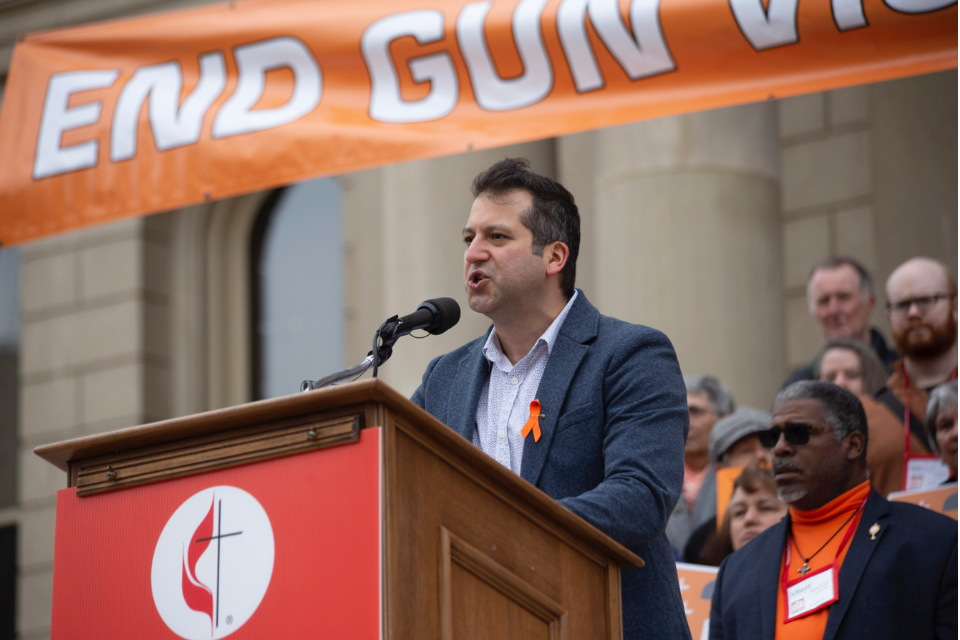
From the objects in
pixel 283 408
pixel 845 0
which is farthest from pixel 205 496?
pixel 845 0

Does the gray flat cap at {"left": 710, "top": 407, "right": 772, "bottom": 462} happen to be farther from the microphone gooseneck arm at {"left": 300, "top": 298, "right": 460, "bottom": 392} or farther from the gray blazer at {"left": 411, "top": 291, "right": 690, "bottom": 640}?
the microphone gooseneck arm at {"left": 300, "top": 298, "right": 460, "bottom": 392}

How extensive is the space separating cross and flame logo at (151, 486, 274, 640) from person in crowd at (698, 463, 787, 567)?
3165 mm

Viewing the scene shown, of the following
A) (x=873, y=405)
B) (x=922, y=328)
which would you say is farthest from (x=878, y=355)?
(x=873, y=405)

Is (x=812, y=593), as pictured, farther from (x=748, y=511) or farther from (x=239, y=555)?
(x=239, y=555)

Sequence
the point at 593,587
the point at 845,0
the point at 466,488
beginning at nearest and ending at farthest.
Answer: the point at 466,488 → the point at 593,587 → the point at 845,0

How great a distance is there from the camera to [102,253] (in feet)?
36.2

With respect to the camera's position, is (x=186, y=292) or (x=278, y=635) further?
(x=186, y=292)

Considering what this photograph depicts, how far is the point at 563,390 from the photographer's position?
11.0 feet

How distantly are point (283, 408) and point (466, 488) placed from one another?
393 millimetres

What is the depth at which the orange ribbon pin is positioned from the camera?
3303mm

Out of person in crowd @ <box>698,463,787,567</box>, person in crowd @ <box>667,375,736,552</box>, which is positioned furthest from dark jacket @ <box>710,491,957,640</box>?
person in crowd @ <box>667,375,736,552</box>

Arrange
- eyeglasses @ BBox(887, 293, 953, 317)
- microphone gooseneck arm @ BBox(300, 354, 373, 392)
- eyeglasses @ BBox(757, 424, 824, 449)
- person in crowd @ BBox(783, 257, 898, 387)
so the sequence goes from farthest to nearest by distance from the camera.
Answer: person in crowd @ BBox(783, 257, 898, 387), eyeglasses @ BBox(887, 293, 953, 317), eyeglasses @ BBox(757, 424, 824, 449), microphone gooseneck arm @ BBox(300, 354, 373, 392)

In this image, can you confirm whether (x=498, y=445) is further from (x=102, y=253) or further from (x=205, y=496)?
(x=102, y=253)

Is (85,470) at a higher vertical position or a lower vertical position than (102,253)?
lower
